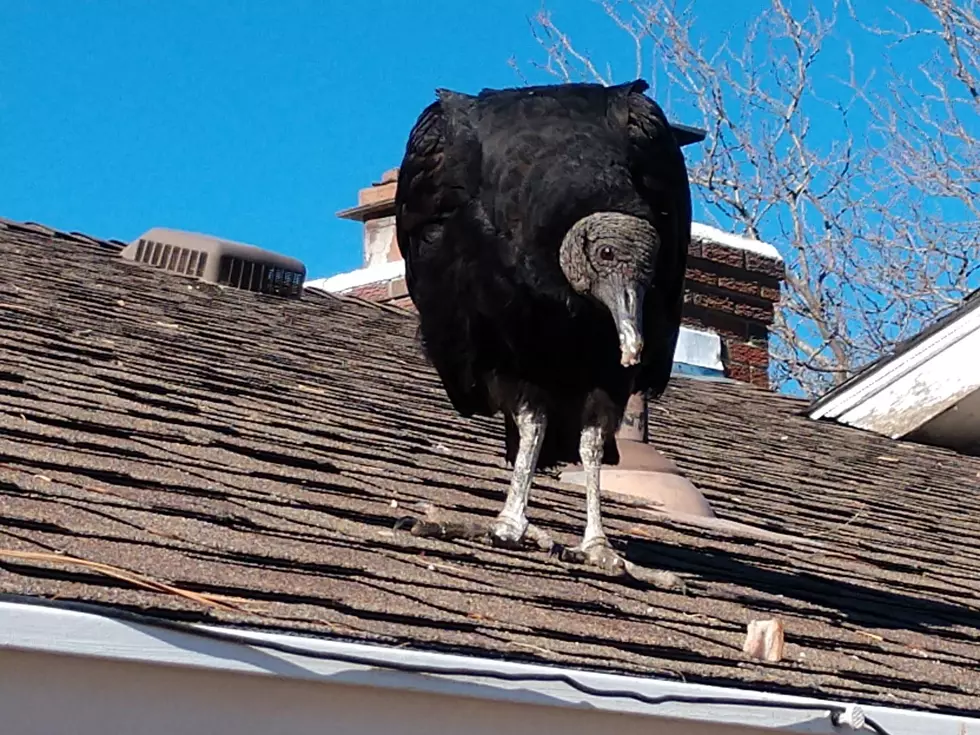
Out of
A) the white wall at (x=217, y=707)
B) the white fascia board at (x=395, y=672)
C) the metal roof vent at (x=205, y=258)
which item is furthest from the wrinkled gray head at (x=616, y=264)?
the metal roof vent at (x=205, y=258)

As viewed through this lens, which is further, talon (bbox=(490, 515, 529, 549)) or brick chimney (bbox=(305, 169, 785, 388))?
brick chimney (bbox=(305, 169, 785, 388))

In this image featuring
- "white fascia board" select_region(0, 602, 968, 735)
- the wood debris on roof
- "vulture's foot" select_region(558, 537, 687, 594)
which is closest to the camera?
"white fascia board" select_region(0, 602, 968, 735)

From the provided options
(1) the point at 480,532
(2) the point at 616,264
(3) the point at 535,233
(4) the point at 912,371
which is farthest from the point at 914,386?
(1) the point at 480,532

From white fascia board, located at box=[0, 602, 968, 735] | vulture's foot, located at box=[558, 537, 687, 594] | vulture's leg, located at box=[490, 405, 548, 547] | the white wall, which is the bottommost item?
the white wall

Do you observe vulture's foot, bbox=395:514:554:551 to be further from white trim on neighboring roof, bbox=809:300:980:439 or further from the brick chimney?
the brick chimney

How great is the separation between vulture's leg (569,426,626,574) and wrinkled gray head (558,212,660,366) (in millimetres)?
475

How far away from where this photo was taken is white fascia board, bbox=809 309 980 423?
7.97 m

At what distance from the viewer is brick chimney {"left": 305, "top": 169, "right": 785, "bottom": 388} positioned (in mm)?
9125

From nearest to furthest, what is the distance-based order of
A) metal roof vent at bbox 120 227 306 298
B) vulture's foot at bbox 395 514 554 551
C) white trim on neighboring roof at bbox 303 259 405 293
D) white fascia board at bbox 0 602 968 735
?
1. white fascia board at bbox 0 602 968 735
2. vulture's foot at bbox 395 514 554 551
3. metal roof vent at bbox 120 227 306 298
4. white trim on neighboring roof at bbox 303 259 405 293

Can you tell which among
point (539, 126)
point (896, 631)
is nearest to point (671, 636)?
point (896, 631)

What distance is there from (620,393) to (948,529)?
2294mm

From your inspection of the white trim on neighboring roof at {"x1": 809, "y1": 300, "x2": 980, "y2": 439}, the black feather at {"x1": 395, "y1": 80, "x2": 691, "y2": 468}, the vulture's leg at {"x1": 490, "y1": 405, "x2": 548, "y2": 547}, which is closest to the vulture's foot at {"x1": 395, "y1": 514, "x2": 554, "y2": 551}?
the vulture's leg at {"x1": 490, "y1": 405, "x2": 548, "y2": 547}

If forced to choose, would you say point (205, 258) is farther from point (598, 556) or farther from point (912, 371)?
point (598, 556)

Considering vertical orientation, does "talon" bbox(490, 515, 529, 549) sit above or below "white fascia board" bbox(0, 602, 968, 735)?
above
